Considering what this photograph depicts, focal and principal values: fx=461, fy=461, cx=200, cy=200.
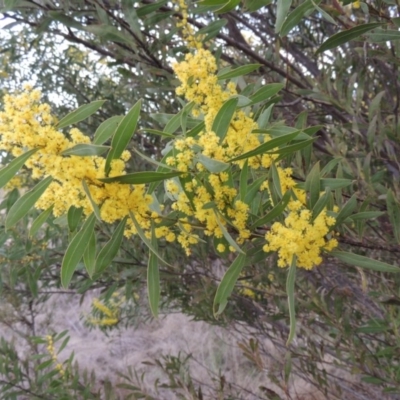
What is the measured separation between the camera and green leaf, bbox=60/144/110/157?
31.0 inches

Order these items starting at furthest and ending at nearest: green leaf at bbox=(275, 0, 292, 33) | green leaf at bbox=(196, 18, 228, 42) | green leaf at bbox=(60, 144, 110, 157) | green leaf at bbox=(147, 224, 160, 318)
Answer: green leaf at bbox=(196, 18, 228, 42) → green leaf at bbox=(147, 224, 160, 318) → green leaf at bbox=(275, 0, 292, 33) → green leaf at bbox=(60, 144, 110, 157)

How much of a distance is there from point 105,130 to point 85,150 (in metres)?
0.19

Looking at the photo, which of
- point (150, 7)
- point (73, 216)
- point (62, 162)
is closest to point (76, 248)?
point (73, 216)

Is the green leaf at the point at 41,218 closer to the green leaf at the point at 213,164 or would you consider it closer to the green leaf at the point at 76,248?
the green leaf at the point at 76,248

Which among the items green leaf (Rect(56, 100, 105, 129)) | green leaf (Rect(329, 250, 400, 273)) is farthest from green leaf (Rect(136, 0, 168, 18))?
green leaf (Rect(329, 250, 400, 273))

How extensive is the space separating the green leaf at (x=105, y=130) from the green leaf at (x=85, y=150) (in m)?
0.16

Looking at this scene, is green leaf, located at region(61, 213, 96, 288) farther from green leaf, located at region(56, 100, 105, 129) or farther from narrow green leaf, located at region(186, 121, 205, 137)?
narrow green leaf, located at region(186, 121, 205, 137)

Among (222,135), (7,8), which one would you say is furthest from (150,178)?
(7,8)

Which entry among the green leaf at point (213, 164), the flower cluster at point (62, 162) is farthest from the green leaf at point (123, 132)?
the green leaf at point (213, 164)

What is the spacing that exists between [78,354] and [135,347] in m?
0.70

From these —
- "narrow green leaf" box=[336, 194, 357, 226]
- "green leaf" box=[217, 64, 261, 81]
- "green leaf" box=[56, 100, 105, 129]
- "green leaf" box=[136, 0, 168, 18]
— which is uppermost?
"green leaf" box=[136, 0, 168, 18]

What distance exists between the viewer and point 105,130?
97 centimetres

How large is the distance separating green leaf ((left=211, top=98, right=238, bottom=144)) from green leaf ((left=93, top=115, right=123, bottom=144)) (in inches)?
8.1

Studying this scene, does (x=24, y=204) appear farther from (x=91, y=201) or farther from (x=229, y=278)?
(x=229, y=278)
